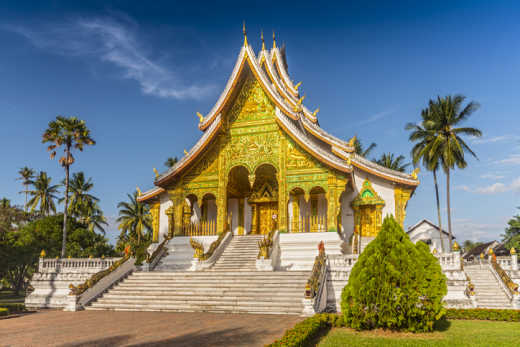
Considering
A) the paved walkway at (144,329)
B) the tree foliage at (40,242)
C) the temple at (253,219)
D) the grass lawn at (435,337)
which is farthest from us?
the tree foliage at (40,242)

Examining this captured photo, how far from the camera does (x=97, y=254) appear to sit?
114ft

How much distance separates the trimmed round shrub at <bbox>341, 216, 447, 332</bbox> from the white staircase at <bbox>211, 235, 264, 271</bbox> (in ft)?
25.8

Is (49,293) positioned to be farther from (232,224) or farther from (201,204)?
(232,224)

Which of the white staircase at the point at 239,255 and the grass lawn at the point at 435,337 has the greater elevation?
the white staircase at the point at 239,255

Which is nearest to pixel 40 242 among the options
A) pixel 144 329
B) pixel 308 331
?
pixel 144 329

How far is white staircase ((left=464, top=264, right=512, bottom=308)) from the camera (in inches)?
546

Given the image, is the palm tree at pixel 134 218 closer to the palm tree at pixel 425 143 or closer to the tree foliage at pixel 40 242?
the tree foliage at pixel 40 242

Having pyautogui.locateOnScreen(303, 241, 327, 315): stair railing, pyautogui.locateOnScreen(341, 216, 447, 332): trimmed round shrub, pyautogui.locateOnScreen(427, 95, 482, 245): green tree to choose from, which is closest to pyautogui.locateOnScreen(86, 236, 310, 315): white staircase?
pyautogui.locateOnScreen(303, 241, 327, 315): stair railing

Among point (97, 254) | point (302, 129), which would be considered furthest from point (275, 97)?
point (97, 254)

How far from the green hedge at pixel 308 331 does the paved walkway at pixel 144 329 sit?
1.79 ft

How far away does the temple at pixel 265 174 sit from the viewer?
19.3 metres

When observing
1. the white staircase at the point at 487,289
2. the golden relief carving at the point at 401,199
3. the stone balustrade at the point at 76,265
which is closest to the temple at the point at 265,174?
the golden relief carving at the point at 401,199

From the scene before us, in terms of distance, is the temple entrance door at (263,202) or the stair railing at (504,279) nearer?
the stair railing at (504,279)

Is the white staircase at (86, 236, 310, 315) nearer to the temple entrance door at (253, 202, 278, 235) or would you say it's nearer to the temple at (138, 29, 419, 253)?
the temple at (138, 29, 419, 253)
